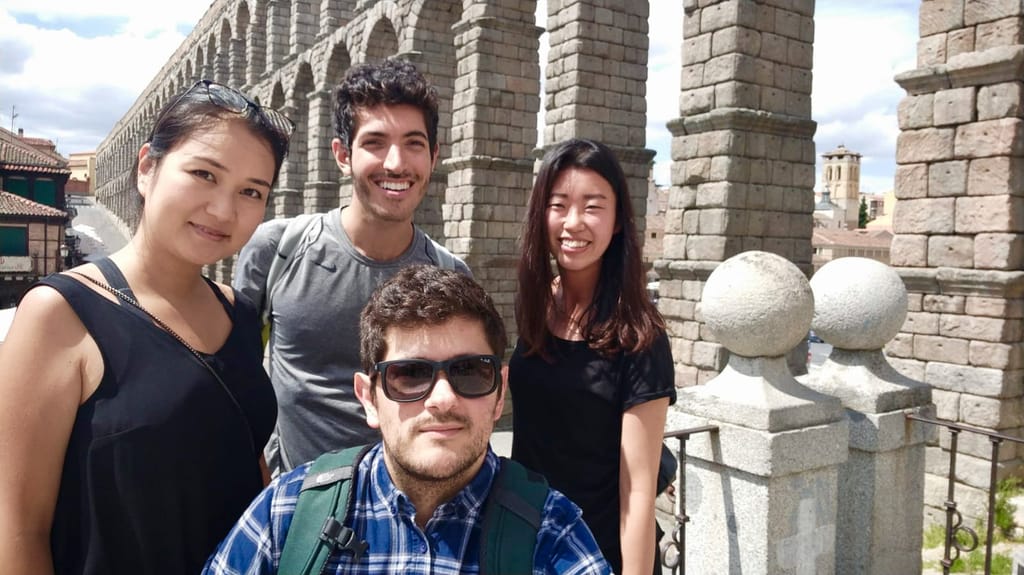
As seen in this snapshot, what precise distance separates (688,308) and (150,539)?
807 cm

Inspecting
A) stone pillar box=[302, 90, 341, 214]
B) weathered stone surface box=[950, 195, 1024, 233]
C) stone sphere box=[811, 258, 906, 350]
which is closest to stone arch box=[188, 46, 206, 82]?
stone pillar box=[302, 90, 341, 214]

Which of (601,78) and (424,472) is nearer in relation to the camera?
(424,472)

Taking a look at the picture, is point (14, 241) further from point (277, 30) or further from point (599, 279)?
point (599, 279)

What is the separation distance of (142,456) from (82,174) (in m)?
A: 125

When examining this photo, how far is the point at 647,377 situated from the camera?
6.77 ft

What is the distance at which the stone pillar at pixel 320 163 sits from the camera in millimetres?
20672

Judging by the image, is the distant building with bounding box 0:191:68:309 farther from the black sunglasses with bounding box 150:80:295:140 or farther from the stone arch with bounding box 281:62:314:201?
the black sunglasses with bounding box 150:80:295:140

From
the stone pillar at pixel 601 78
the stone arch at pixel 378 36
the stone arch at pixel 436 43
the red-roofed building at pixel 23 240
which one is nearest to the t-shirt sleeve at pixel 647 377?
the stone pillar at pixel 601 78

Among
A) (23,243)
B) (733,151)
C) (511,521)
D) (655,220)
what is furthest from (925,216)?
(655,220)

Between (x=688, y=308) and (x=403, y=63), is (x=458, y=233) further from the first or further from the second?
(x=403, y=63)

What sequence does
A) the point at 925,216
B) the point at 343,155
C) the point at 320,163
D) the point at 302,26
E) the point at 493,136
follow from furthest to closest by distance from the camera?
the point at 302,26 < the point at 320,163 < the point at 493,136 < the point at 925,216 < the point at 343,155

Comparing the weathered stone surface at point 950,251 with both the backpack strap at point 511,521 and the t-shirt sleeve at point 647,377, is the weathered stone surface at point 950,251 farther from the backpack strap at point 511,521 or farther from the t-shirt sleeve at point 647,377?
the backpack strap at point 511,521

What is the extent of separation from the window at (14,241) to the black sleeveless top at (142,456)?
103 ft

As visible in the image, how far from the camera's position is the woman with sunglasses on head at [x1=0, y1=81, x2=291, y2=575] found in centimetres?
143
